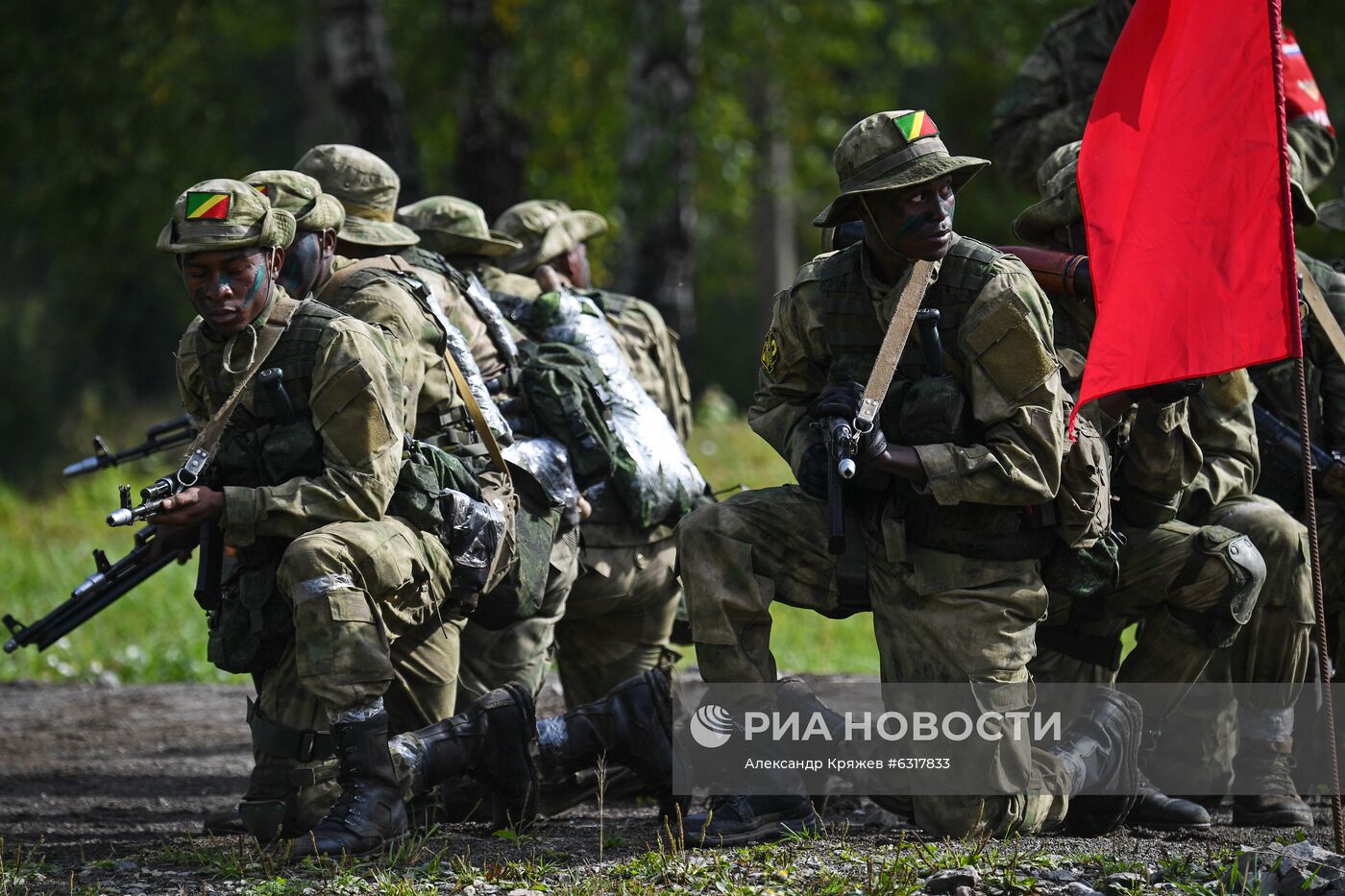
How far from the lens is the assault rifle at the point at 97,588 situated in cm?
596

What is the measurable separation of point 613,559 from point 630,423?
1.74 feet

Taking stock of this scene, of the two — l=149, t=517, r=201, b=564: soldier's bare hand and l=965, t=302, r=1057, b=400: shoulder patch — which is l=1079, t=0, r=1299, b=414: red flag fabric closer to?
l=965, t=302, r=1057, b=400: shoulder patch

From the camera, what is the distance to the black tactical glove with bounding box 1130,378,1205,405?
5.82 metres

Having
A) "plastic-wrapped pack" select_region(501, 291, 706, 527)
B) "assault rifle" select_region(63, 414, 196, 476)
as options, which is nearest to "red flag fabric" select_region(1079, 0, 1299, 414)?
"plastic-wrapped pack" select_region(501, 291, 706, 527)

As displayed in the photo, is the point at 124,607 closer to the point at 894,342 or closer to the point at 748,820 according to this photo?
the point at 748,820

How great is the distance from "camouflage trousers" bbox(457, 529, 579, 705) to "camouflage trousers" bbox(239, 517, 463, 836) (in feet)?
1.12

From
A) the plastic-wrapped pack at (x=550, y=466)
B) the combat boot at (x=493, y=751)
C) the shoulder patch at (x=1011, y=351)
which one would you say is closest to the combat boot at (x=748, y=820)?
the combat boot at (x=493, y=751)

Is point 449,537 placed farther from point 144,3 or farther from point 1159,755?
point 144,3

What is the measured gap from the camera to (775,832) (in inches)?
220

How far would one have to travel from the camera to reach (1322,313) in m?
6.56

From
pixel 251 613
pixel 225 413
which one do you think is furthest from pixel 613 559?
pixel 225 413

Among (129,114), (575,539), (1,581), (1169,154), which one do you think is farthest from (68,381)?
(1169,154)

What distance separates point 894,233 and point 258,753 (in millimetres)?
2640

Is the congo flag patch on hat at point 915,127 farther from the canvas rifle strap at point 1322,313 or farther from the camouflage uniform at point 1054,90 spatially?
the camouflage uniform at point 1054,90
